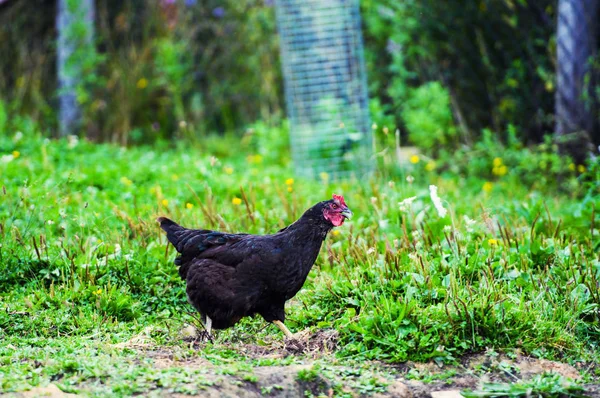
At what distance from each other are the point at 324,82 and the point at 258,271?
18.2ft

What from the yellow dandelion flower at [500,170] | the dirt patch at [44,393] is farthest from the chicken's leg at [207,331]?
the yellow dandelion flower at [500,170]

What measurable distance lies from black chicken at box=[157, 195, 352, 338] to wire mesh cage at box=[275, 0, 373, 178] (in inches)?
171

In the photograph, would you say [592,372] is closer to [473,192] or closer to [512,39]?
[473,192]

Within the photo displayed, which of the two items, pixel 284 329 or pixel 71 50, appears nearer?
pixel 284 329

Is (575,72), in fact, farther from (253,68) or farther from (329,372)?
(329,372)

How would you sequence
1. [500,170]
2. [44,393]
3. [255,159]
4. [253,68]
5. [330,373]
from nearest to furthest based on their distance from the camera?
[44,393]
[330,373]
[500,170]
[255,159]
[253,68]

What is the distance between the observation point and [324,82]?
9.02 m

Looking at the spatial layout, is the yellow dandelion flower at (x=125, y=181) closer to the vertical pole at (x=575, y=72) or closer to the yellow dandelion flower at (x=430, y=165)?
the yellow dandelion flower at (x=430, y=165)

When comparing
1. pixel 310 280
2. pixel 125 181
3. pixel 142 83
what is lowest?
pixel 310 280

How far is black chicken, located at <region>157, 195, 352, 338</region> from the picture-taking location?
147 inches

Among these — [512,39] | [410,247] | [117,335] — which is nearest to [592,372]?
[410,247]

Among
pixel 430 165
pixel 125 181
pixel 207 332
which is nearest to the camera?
pixel 207 332

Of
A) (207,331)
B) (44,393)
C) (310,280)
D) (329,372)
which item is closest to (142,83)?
(310,280)

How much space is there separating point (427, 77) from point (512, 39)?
1.35 meters
